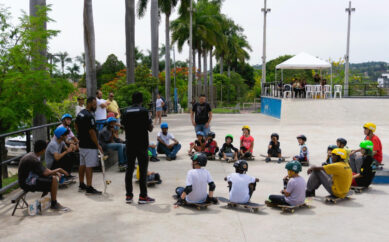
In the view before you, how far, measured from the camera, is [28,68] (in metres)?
10.5

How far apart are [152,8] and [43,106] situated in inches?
862

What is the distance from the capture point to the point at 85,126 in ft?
24.1

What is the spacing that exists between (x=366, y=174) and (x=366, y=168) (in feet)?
0.40

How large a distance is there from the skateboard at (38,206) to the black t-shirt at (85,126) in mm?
1315

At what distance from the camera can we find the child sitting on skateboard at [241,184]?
664 cm

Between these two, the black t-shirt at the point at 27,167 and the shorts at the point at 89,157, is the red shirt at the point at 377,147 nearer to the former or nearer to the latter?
the shorts at the point at 89,157

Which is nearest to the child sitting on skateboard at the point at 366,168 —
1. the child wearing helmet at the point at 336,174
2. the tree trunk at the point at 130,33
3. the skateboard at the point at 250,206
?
the child wearing helmet at the point at 336,174

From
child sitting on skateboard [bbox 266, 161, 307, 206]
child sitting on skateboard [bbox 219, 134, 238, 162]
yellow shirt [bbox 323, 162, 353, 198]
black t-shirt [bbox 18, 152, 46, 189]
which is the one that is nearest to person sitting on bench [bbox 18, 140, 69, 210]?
black t-shirt [bbox 18, 152, 46, 189]

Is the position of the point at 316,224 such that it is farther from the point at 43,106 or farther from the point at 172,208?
the point at 43,106

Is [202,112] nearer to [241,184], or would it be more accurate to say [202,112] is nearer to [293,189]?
[241,184]

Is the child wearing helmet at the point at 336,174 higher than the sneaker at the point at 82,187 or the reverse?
higher

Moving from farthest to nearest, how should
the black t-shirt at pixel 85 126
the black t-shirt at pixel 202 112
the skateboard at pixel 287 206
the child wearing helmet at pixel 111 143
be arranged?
the black t-shirt at pixel 202 112 → the child wearing helmet at pixel 111 143 → the black t-shirt at pixel 85 126 → the skateboard at pixel 287 206

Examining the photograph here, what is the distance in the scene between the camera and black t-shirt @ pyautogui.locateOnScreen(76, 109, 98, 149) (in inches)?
289

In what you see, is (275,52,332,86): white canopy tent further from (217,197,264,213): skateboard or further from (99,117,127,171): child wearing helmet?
(217,197,264,213): skateboard
